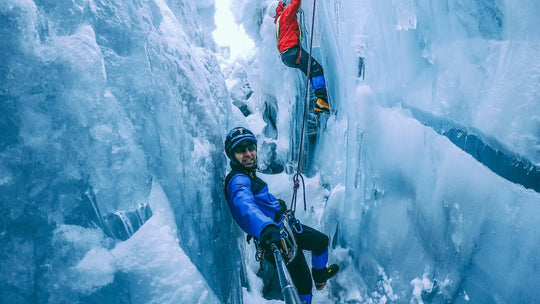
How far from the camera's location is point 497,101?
1.52 meters

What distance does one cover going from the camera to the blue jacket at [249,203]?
1.76 metres

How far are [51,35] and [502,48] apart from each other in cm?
240

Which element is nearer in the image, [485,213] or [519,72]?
[519,72]

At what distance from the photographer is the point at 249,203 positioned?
76.6 inches

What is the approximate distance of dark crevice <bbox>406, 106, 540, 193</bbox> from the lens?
140 centimetres

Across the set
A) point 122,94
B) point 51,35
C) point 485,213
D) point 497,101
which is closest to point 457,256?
point 485,213

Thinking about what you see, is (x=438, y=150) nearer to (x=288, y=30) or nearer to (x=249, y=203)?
(x=249, y=203)

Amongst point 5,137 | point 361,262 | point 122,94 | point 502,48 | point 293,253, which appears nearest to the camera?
point 5,137

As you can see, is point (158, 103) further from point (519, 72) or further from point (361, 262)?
point (361, 262)

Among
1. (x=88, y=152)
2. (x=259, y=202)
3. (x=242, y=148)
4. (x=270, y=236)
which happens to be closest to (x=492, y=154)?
(x=270, y=236)

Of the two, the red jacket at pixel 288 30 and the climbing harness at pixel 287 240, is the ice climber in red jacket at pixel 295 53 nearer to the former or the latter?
the red jacket at pixel 288 30

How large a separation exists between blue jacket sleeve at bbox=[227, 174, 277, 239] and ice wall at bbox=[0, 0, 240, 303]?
30cm

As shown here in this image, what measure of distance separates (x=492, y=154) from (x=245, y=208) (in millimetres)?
1545

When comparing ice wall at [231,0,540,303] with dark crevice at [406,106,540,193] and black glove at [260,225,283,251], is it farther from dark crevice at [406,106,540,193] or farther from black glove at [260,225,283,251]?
black glove at [260,225,283,251]
